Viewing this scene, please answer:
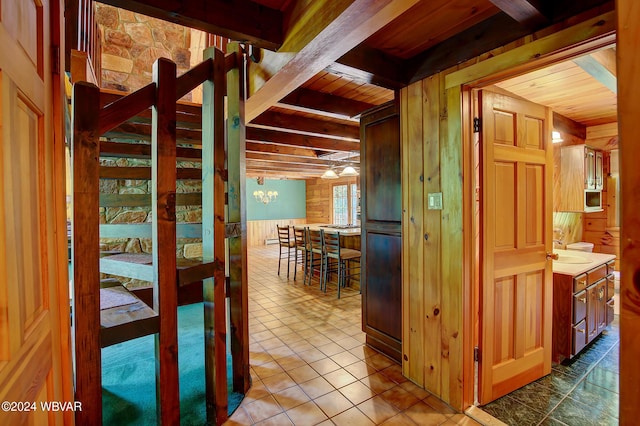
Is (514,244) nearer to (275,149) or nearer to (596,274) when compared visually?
(596,274)

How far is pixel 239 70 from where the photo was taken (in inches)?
83.8

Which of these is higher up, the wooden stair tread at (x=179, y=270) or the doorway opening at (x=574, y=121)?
the doorway opening at (x=574, y=121)

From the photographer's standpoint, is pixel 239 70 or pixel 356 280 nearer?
pixel 239 70

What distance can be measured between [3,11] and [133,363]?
2737 millimetres

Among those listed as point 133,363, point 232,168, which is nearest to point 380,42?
point 232,168

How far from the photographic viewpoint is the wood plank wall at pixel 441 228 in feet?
6.05

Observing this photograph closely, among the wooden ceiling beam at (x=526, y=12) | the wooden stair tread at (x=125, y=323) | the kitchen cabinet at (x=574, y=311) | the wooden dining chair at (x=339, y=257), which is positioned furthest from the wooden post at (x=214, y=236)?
the kitchen cabinet at (x=574, y=311)

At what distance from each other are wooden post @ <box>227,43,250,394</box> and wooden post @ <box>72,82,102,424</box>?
845 mm

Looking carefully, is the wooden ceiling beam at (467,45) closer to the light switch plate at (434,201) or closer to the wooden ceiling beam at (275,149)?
the light switch plate at (434,201)

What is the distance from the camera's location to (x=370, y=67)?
2.01m

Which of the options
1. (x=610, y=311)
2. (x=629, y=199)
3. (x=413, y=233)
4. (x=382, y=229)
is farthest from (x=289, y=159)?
(x=629, y=199)

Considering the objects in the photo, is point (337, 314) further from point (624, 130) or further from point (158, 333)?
point (624, 130)

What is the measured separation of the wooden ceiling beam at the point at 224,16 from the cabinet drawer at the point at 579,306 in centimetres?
295

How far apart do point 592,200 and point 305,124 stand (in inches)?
156
